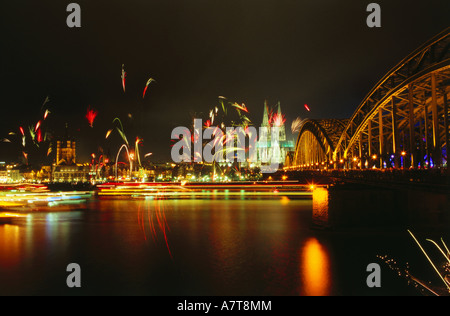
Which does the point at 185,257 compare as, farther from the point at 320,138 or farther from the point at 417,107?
the point at 320,138

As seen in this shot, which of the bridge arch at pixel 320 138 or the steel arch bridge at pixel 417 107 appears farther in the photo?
the bridge arch at pixel 320 138

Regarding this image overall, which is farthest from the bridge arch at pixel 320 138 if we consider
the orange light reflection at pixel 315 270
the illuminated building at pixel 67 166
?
the illuminated building at pixel 67 166

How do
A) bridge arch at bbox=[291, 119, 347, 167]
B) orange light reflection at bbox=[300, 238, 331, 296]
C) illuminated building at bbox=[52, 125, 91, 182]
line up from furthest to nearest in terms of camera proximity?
1. illuminated building at bbox=[52, 125, 91, 182]
2. bridge arch at bbox=[291, 119, 347, 167]
3. orange light reflection at bbox=[300, 238, 331, 296]

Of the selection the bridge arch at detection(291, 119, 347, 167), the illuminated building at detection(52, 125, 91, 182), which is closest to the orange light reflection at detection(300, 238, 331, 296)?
the bridge arch at detection(291, 119, 347, 167)

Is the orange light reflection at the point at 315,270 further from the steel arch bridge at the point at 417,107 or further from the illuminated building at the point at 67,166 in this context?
the illuminated building at the point at 67,166

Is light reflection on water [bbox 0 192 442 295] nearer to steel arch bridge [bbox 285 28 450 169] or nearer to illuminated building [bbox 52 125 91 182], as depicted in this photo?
steel arch bridge [bbox 285 28 450 169]

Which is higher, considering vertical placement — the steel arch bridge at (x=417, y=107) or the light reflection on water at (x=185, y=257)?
the steel arch bridge at (x=417, y=107)

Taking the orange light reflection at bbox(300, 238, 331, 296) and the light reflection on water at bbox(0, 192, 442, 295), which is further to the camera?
the light reflection on water at bbox(0, 192, 442, 295)

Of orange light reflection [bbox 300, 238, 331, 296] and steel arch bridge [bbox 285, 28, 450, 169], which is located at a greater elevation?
steel arch bridge [bbox 285, 28, 450, 169]

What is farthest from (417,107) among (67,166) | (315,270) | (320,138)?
(67,166)
